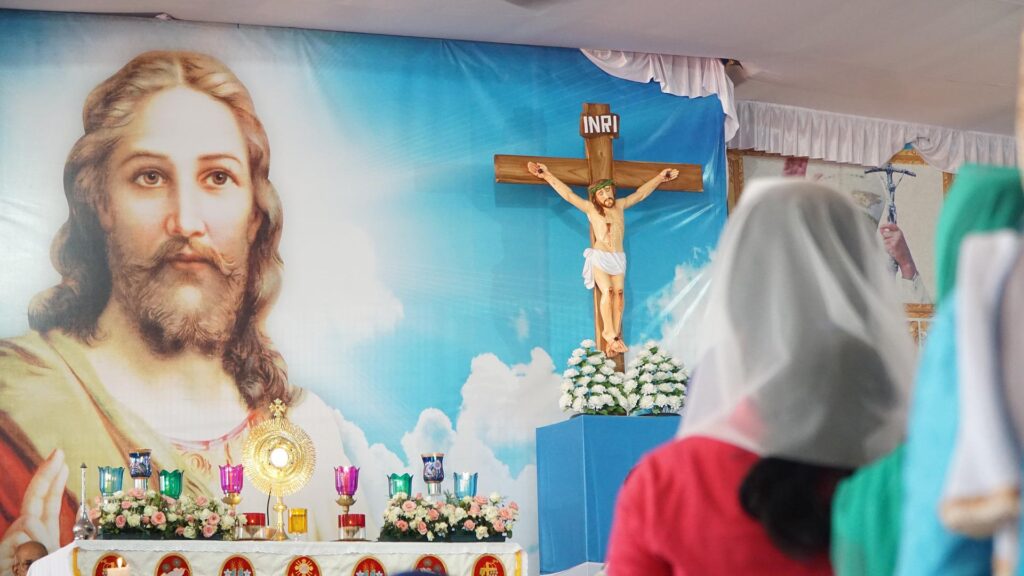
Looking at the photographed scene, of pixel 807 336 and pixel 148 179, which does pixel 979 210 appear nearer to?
pixel 807 336

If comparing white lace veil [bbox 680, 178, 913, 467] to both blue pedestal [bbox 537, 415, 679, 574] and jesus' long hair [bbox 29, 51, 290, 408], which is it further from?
jesus' long hair [bbox 29, 51, 290, 408]

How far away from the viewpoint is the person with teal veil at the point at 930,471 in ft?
4.48

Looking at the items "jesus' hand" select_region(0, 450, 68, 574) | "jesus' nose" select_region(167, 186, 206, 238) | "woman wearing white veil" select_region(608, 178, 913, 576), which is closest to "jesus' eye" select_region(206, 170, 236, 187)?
"jesus' nose" select_region(167, 186, 206, 238)

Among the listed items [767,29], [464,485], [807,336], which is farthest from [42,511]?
[807,336]

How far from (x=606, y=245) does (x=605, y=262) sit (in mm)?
122

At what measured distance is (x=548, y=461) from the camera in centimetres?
788

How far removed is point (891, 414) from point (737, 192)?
27.0 ft

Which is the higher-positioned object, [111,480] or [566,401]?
[566,401]

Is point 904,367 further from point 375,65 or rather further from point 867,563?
point 375,65

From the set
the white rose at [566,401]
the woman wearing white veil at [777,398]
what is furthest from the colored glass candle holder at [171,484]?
the woman wearing white veil at [777,398]

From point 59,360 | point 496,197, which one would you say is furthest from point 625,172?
point 59,360

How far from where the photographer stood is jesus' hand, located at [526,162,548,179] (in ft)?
27.3

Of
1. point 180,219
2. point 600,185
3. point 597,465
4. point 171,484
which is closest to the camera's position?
point 171,484

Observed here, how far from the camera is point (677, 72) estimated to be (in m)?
9.09
